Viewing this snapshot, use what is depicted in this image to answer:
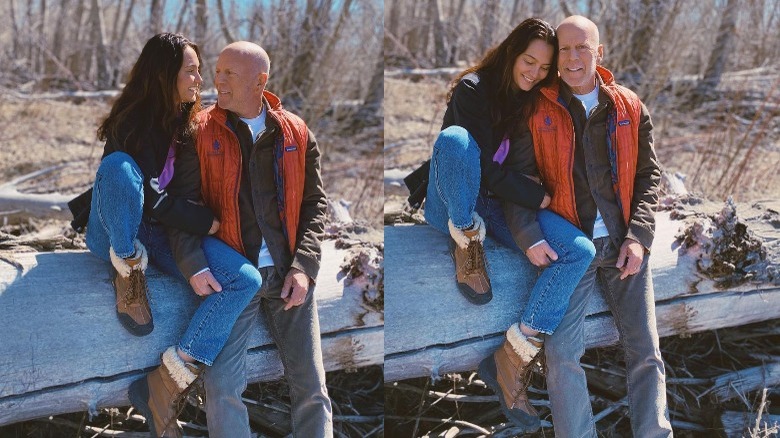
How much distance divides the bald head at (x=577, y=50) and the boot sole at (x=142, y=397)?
6.58ft

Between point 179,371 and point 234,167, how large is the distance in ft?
2.59

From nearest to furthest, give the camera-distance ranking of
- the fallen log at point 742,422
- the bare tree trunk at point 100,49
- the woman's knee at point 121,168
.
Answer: the woman's knee at point 121,168
the fallen log at point 742,422
the bare tree trunk at point 100,49

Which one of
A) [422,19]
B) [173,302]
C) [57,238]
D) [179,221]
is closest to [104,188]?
[179,221]

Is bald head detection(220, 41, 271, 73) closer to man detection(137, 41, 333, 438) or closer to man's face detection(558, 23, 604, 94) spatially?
man detection(137, 41, 333, 438)

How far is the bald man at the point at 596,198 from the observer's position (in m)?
3.45

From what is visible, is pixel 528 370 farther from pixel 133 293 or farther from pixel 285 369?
pixel 133 293

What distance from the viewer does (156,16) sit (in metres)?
8.26

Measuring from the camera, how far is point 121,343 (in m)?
3.38

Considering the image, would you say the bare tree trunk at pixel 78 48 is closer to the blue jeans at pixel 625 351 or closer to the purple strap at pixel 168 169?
the purple strap at pixel 168 169

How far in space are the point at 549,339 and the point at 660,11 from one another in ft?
16.9

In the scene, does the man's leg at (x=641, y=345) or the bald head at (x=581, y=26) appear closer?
the bald head at (x=581, y=26)

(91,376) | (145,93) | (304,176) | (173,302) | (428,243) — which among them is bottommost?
(91,376)

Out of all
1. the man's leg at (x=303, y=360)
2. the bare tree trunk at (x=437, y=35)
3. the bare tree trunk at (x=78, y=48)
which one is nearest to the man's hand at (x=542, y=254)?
the man's leg at (x=303, y=360)

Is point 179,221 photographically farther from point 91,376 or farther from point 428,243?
point 428,243
